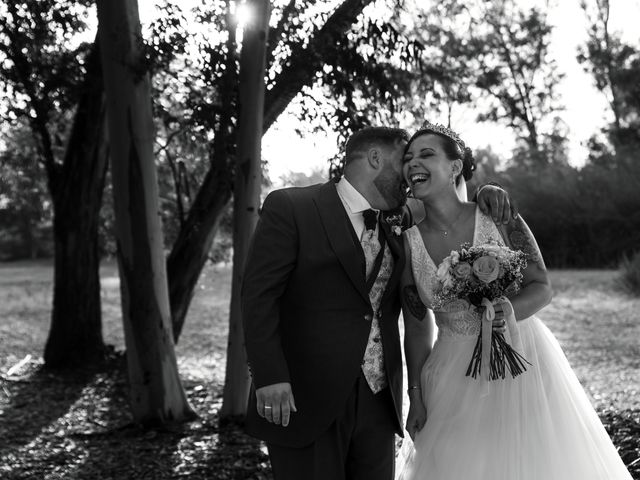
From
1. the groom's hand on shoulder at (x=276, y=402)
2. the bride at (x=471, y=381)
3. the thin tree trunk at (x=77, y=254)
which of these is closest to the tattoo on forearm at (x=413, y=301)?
the bride at (x=471, y=381)

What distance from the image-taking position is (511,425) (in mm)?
3648

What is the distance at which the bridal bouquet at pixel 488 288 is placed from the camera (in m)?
3.44

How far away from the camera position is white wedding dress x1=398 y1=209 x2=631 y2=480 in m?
3.58

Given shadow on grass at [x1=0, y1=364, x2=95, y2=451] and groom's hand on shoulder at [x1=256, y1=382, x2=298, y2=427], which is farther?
shadow on grass at [x1=0, y1=364, x2=95, y2=451]

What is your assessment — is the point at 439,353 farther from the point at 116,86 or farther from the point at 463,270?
the point at 116,86

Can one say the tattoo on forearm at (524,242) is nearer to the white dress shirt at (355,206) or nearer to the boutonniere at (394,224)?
the boutonniere at (394,224)

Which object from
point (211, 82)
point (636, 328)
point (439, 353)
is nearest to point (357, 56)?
point (211, 82)

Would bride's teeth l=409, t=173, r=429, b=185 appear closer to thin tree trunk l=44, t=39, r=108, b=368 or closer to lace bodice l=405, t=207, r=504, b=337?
lace bodice l=405, t=207, r=504, b=337

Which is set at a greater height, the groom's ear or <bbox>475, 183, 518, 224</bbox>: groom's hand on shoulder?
the groom's ear

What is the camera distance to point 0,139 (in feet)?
40.2

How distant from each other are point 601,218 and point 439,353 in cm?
2168

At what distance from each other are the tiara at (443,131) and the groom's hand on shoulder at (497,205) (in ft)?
0.82

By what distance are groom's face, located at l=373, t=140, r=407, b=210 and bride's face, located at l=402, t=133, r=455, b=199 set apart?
4 cm

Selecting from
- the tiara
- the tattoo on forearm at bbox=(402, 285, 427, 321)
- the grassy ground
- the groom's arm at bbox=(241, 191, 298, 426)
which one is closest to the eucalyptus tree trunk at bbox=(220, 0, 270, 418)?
the grassy ground
